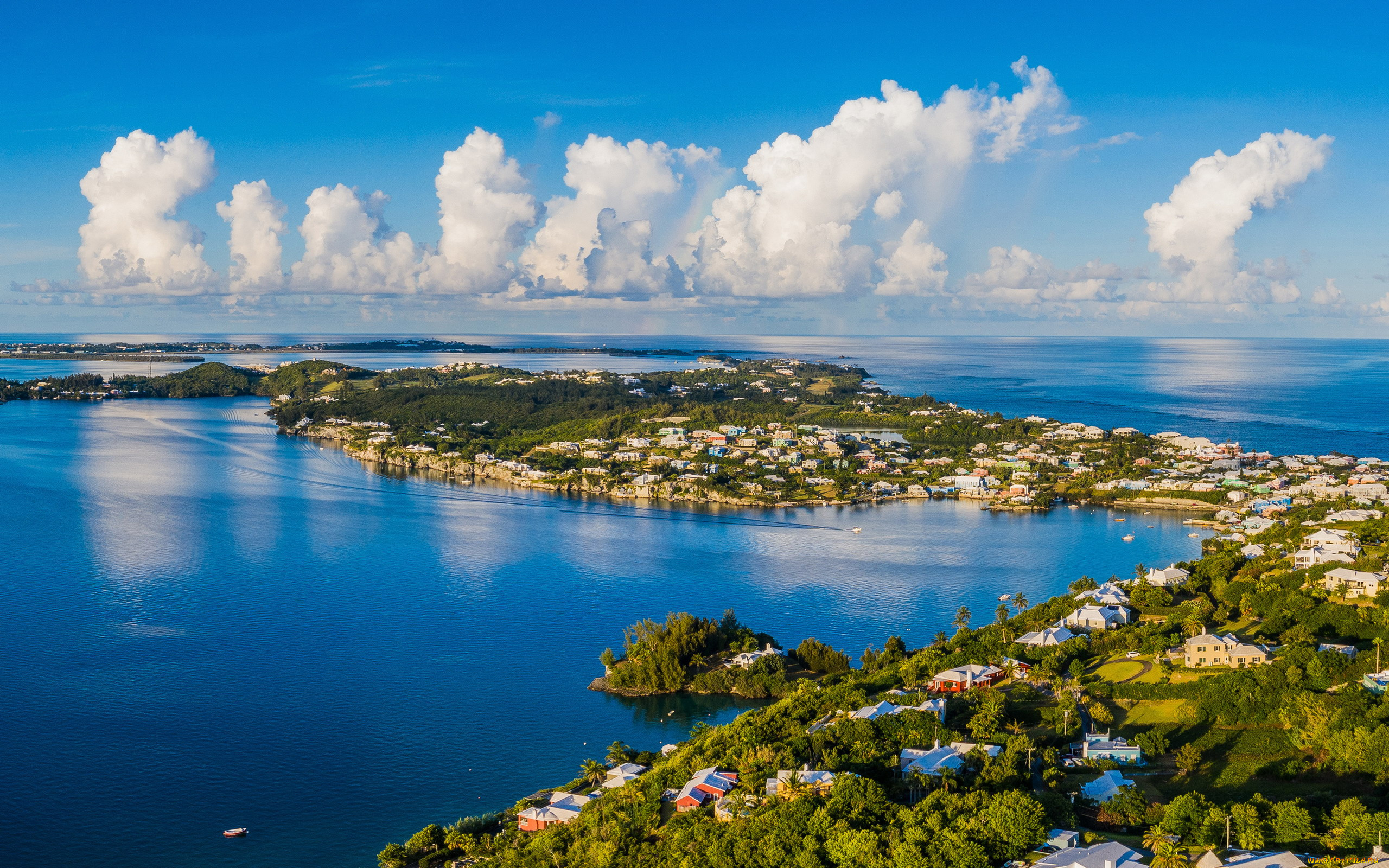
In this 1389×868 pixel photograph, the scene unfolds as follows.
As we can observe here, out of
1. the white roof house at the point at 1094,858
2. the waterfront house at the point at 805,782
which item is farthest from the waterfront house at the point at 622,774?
the white roof house at the point at 1094,858

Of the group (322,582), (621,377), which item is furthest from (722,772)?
(621,377)

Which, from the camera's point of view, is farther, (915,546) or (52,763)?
(915,546)

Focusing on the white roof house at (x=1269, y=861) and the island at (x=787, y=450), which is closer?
the white roof house at (x=1269, y=861)

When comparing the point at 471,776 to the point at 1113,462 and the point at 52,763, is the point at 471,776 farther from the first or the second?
the point at 1113,462

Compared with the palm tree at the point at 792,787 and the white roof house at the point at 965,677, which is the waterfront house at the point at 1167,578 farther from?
the palm tree at the point at 792,787

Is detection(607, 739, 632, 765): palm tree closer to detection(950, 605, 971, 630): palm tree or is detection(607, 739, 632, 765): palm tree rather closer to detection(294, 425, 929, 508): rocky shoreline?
detection(950, 605, 971, 630): palm tree

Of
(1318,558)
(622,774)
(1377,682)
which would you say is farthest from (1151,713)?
(1318,558)
